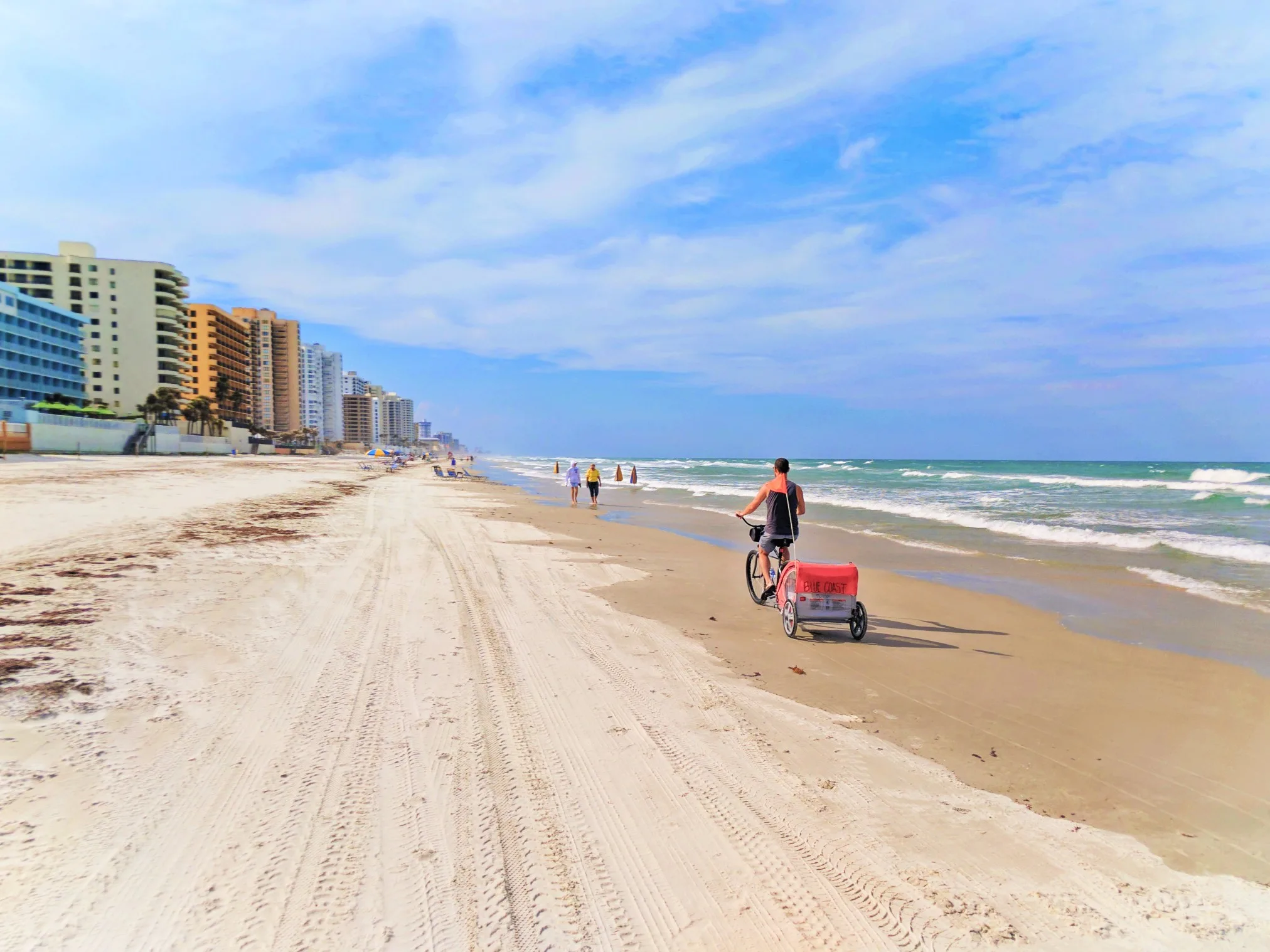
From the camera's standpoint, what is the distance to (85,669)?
4.66 m

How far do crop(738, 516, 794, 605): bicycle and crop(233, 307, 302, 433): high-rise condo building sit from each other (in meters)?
153

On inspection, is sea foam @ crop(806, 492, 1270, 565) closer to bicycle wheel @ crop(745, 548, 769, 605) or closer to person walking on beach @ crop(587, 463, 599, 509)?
bicycle wheel @ crop(745, 548, 769, 605)

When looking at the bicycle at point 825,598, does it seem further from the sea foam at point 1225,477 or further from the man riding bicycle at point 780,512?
the sea foam at point 1225,477

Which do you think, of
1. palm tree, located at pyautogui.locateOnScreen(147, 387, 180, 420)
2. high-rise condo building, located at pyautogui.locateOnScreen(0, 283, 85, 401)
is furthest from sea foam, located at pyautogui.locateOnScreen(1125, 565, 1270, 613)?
high-rise condo building, located at pyautogui.locateOnScreen(0, 283, 85, 401)

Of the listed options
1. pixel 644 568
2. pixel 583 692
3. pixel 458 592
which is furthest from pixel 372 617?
pixel 644 568

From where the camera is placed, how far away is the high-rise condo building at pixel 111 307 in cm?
8119

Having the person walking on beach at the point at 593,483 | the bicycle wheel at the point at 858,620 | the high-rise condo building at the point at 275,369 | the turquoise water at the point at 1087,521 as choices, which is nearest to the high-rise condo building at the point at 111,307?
the high-rise condo building at the point at 275,369

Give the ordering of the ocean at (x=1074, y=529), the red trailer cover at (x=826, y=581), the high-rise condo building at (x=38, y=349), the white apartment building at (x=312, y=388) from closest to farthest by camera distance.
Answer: the red trailer cover at (x=826, y=581)
the ocean at (x=1074, y=529)
the high-rise condo building at (x=38, y=349)
the white apartment building at (x=312, y=388)

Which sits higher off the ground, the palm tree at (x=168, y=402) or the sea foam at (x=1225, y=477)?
the palm tree at (x=168, y=402)

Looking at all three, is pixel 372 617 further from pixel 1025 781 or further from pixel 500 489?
pixel 500 489

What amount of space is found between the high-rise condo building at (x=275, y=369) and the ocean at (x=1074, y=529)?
135 metres

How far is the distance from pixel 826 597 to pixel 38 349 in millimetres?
91862

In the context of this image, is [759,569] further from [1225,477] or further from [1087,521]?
[1225,477]

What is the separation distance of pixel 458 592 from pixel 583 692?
3.61 m
